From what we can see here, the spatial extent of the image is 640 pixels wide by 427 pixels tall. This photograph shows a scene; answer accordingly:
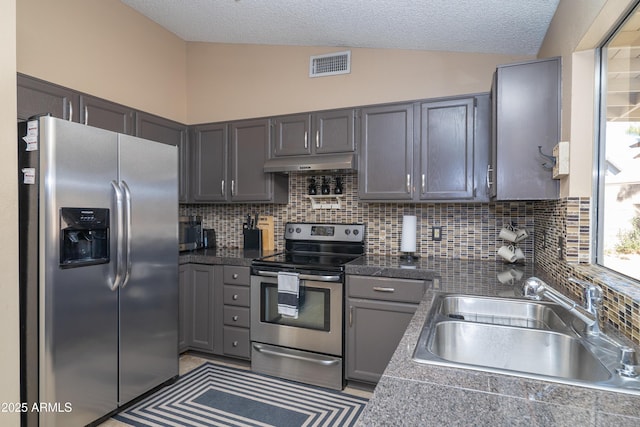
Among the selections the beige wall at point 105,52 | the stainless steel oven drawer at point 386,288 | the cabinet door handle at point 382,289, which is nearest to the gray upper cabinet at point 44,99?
the beige wall at point 105,52

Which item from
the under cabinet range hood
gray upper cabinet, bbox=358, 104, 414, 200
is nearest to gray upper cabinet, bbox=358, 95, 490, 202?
gray upper cabinet, bbox=358, 104, 414, 200

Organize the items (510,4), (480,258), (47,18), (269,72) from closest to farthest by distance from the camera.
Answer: (510,4) < (47,18) < (480,258) < (269,72)

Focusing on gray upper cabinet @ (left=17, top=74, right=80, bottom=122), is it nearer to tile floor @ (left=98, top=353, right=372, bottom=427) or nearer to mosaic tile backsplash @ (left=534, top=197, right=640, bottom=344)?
tile floor @ (left=98, top=353, right=372, bottom=427)

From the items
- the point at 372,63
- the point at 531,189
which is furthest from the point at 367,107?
the point at 531,189

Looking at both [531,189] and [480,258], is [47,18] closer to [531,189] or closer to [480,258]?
[531,189]

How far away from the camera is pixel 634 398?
2.49 feet

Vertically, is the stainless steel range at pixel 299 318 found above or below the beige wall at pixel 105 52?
below

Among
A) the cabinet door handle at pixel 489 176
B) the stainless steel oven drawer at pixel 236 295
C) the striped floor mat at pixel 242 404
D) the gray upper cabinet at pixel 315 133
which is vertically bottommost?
the striped floor mat at pixel 242 404

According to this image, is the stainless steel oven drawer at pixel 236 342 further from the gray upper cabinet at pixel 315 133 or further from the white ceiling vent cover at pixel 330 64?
the white ceiling vent cover at pixel 330 64

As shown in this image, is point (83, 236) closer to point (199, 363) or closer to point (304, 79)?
point (199, 363)

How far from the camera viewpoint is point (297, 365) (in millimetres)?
2602

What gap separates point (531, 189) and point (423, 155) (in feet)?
2.72

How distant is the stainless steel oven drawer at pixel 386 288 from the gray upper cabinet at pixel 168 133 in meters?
1.91

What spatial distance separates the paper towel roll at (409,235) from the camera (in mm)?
2729
